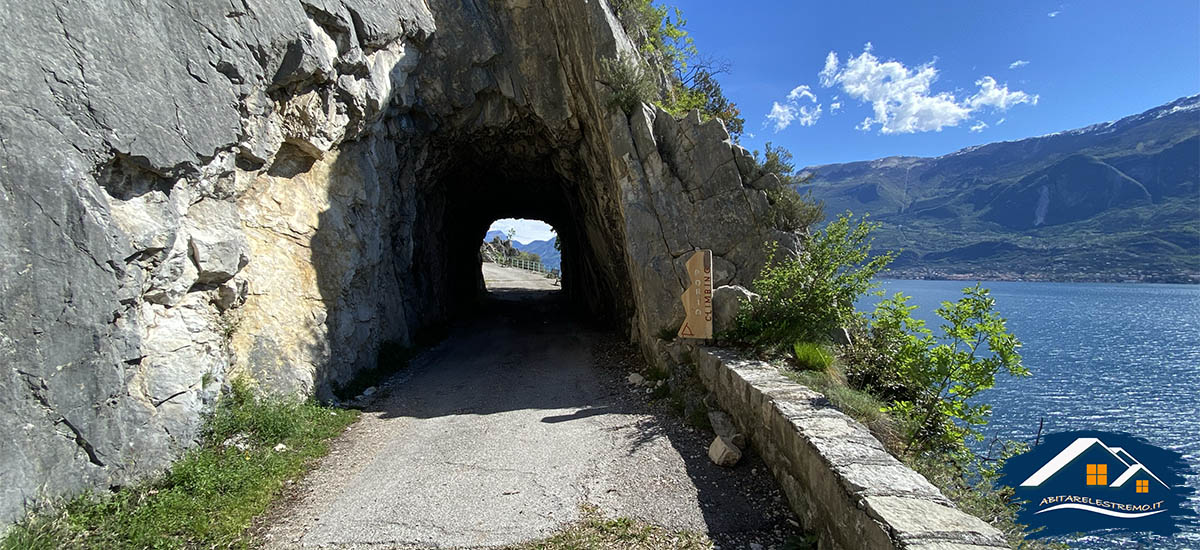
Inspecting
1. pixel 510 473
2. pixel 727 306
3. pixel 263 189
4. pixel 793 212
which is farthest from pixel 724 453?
pixel 263 189

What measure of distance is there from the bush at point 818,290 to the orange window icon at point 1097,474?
11.8 ft

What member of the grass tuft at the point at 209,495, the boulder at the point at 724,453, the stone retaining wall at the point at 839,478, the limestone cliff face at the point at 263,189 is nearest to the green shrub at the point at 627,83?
the limestone cliff face at the point at 263,189

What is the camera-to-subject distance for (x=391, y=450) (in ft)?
22.1

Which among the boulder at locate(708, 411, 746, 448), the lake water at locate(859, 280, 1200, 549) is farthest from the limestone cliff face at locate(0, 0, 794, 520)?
the lake water at locate(859, 280, 1200, 549)

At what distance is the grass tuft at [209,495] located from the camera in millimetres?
4332

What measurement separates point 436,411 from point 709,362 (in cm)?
505

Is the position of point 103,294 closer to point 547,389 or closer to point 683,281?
point 547,389

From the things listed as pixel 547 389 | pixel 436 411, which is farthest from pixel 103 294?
pixel 547 389

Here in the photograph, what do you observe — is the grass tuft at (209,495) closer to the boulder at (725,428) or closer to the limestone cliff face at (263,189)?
the limestone cliff face at (263,189)

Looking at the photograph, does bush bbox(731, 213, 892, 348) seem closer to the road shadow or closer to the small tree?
the small tree

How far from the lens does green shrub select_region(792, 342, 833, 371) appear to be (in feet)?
22.8

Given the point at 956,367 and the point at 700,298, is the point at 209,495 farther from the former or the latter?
the point at 956,367

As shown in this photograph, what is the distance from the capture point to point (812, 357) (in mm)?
7023

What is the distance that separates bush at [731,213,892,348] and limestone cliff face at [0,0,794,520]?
82.8 inches
